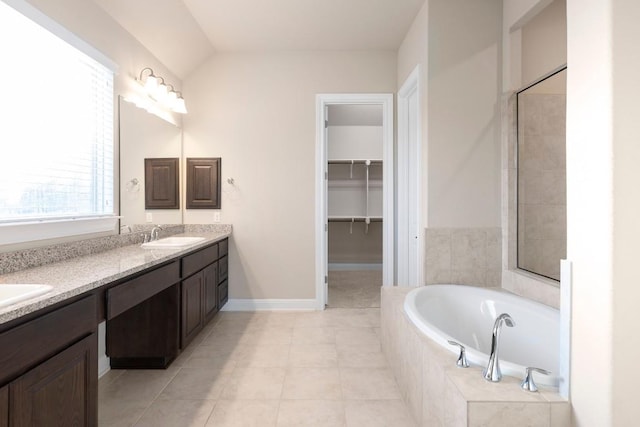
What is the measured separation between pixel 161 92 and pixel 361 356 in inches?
111

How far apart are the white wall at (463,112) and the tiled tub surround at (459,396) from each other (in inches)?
44.5

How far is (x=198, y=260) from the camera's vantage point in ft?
9.00

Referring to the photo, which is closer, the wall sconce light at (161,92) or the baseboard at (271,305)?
the wall sconce light at (161,92)

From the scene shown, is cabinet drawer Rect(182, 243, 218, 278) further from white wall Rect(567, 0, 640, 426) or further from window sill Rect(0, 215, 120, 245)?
white wall Rect(567, 0, 640, 426)

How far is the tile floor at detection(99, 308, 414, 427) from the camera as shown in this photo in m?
1.83

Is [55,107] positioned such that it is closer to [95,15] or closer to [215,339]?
[95,15]

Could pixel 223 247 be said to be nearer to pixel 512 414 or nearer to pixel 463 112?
pixel 463 112

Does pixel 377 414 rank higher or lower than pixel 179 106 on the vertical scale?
lower

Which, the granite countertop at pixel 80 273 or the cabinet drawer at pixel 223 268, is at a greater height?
the granite countertop at pixel 80 273

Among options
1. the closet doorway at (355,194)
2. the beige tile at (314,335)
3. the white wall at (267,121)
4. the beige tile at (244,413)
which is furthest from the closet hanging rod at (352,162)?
the beige tile at (244,413)

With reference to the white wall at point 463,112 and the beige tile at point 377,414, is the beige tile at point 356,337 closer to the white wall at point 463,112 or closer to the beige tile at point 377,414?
the beige tile at point 377,414

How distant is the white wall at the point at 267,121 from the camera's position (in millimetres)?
3590

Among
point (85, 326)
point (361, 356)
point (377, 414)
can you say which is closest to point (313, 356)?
point (361, 356)

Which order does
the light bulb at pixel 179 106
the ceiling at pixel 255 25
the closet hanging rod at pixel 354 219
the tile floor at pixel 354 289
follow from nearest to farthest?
the ceiling at pixel 255 25 → the light bulb at pixel 179 106 → the tile floor at pixel 354 289 → the closet hanging rod at pixel 354 219
